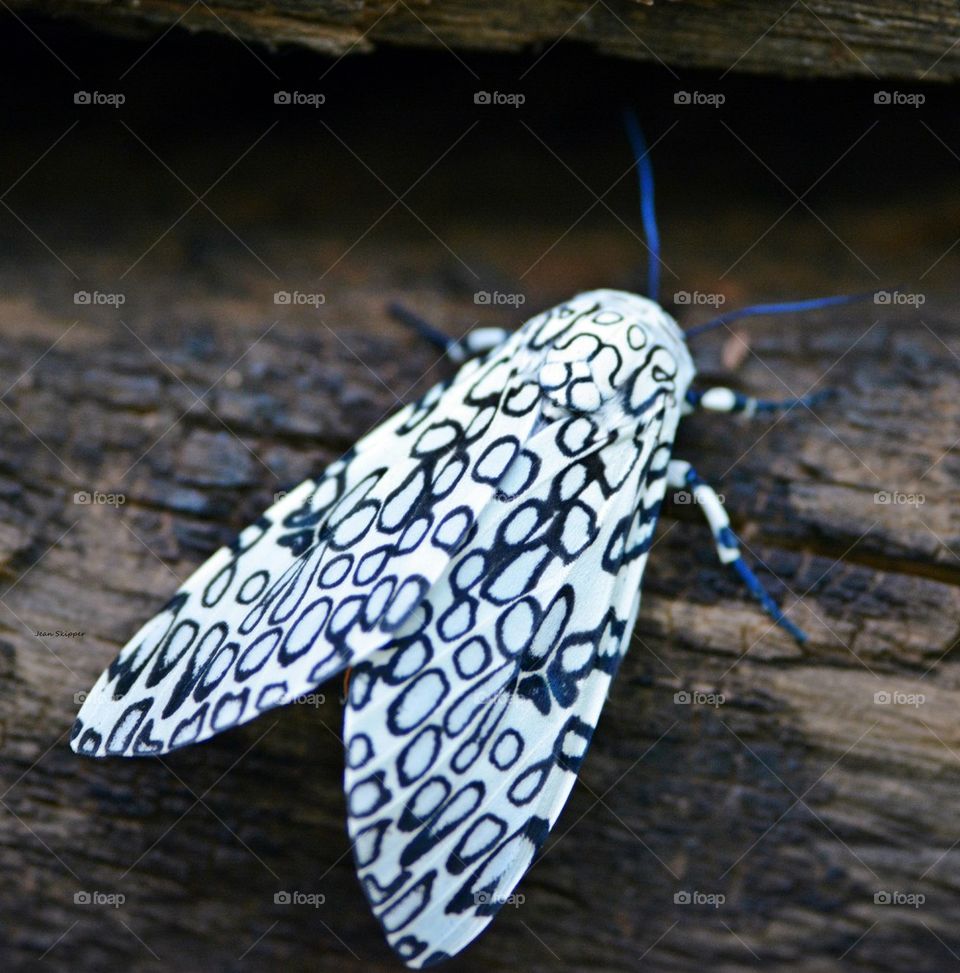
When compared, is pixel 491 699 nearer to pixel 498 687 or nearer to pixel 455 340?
pixel 498 687

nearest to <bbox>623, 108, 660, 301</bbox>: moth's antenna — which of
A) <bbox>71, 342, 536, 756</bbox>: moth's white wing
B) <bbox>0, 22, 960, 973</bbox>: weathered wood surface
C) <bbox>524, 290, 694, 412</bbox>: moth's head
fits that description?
<bbox>0, 22, 960, 973</bbox>: weathered wood surface

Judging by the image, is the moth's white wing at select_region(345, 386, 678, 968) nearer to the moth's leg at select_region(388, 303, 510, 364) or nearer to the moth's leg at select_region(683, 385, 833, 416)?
the moth's leg at select_region(683, 385, 833, 416)

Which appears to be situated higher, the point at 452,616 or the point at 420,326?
the point at 420,326

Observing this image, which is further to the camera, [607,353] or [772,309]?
[772,309]

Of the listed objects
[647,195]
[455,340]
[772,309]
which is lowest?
[455,340]

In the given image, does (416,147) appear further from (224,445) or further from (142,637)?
(142,637)

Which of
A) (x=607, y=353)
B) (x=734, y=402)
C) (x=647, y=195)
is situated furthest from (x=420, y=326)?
(x=734, y=402)

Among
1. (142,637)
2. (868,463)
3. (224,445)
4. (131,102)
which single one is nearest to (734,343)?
(868,463)
